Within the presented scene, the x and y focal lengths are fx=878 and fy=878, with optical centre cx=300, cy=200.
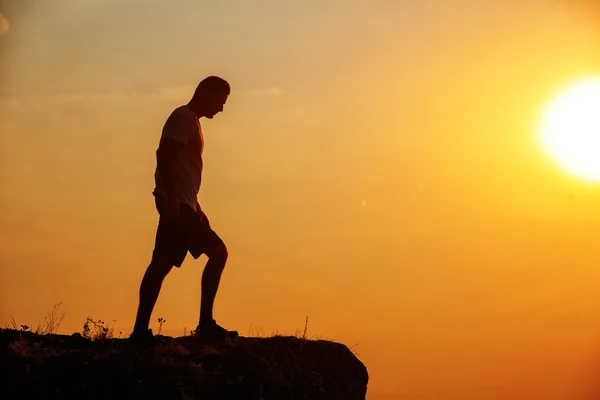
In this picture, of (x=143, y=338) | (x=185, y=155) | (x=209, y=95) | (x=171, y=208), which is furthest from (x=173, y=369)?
(x=209, y=95)

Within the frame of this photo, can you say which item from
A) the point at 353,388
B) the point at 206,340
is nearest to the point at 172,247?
the point at 206,340

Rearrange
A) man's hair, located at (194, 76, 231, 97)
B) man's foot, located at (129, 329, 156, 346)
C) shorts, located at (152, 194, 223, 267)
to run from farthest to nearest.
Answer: man's hair, located at (194, 76, 231, 97), shorts, located at (152, 194, 223, 267), man's foot, located at (129, 329, 156, 346)

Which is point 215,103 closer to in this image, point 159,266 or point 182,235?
point 182,235

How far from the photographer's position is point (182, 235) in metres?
9.28

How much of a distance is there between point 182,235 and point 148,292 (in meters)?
0.72

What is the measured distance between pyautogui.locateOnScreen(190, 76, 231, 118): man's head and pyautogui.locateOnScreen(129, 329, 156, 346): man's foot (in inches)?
95.8

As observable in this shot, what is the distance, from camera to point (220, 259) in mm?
9688

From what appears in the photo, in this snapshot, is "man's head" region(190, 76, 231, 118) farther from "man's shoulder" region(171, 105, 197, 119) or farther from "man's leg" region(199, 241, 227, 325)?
"man's leg" region(199, 241, 227, 325)

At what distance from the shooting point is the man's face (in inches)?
378

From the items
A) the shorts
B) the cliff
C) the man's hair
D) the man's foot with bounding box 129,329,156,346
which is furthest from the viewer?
the man's hair

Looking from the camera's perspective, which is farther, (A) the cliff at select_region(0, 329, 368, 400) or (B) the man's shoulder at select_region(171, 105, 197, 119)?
(B) the man's shoulder at select_region(171, 105, 197, 119)

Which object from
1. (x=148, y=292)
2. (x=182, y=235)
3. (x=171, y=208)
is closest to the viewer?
(x=148, y=292)

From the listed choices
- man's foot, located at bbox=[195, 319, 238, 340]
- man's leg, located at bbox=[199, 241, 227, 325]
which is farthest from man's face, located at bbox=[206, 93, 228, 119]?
man's foot, located at bbox=[195, 319, 238, 340]

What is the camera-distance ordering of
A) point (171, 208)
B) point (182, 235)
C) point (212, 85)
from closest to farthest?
point (171, 208) < point (182, 235) < point (212, 85)
